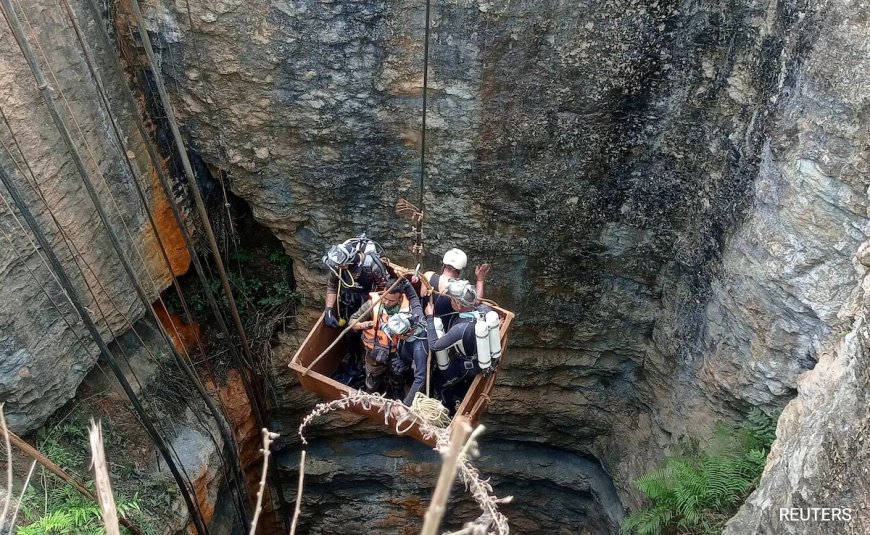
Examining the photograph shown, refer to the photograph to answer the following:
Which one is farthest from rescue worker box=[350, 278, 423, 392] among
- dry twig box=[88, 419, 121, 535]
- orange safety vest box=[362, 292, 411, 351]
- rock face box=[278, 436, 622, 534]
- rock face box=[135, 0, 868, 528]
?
rock face box=[278, 436, 622, 534]

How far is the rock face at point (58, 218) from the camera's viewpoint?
513 cm

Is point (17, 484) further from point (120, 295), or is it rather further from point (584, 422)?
point (584, 422)

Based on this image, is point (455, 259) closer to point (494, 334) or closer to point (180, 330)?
point (494, 334)

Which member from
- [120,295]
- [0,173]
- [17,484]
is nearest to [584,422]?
[120,295]

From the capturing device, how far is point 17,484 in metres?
5.35

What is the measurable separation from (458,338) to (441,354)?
28cm

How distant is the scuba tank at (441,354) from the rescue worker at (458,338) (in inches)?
0.7

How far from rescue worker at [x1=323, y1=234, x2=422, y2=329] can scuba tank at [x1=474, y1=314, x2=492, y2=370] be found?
0.86 m

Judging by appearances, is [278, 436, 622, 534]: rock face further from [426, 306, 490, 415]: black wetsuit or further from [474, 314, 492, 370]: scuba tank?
[474, 314, 492, 370]: scuba tank

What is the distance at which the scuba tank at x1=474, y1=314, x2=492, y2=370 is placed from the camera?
5168mm

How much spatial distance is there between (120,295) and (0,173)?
222 cm

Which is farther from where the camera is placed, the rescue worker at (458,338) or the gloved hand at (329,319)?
the gloved hand at (329,319)

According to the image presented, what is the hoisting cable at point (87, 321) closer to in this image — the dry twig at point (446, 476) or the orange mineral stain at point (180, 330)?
the orange mineral stain at point (180, 330)
